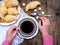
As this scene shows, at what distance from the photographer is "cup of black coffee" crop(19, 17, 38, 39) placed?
105 centimetres

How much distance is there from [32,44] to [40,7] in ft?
0.47

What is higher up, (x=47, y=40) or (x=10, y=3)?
(x=10, y=3)

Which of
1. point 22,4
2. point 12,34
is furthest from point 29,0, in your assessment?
point 12,34

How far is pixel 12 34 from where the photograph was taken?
105 cm

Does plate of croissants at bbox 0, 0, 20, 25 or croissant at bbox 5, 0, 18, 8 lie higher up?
croissant at bbox 5, 0, 18, 8

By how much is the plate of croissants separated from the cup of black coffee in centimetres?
3

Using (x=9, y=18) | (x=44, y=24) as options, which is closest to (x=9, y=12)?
(x=9, y=18)

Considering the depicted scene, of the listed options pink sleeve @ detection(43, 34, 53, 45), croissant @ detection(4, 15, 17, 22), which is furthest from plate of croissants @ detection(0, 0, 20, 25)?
pink sleeve @ detection(43, 34, 53, 45)

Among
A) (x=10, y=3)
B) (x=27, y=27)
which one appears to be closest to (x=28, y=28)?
(x=27, y=27)

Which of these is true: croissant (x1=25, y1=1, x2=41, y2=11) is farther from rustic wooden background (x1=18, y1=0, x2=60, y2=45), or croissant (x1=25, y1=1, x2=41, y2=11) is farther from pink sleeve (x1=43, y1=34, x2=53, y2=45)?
pink sleeve (x1=43, y1=34, x2=53, y2=45)

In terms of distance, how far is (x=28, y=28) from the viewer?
1.05 m

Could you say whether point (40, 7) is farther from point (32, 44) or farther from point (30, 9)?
point (32, 44)

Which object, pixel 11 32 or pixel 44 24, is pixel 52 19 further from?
pixel 11 32

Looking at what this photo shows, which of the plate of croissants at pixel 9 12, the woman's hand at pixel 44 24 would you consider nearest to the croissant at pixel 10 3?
the plate of croissants at pixel 9 12
